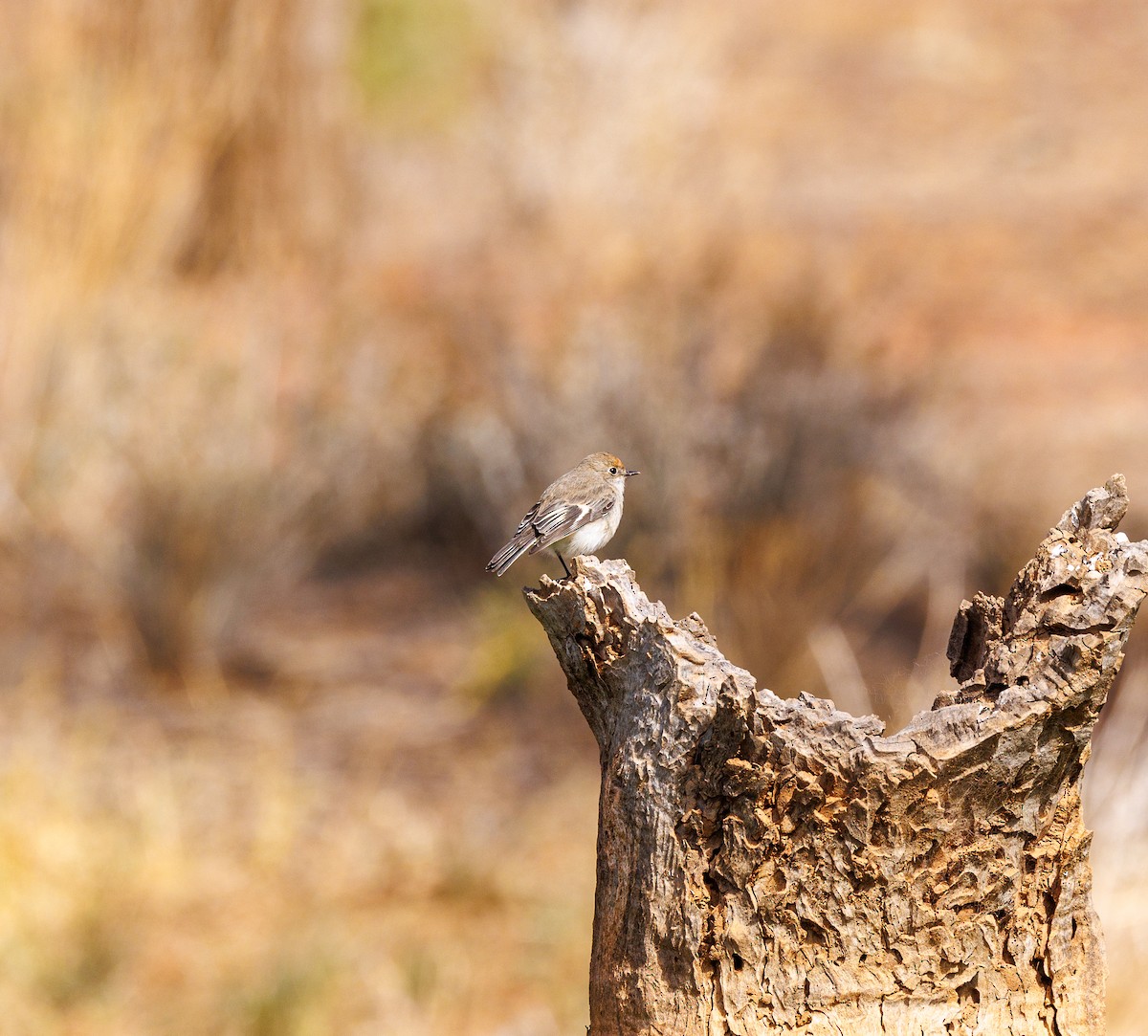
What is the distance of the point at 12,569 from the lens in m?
7.21

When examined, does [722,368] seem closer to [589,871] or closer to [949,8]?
[589,871]

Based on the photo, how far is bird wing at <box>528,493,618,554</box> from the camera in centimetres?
302

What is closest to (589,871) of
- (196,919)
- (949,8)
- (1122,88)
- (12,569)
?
(196,919)

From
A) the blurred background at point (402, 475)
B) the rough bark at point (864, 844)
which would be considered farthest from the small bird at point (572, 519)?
the rough bark at point (864, 844)

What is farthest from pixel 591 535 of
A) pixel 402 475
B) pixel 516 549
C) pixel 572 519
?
pixel 402 475

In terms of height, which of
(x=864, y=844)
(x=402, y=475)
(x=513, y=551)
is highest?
(x=402, y=475)

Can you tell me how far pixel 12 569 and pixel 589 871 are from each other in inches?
149

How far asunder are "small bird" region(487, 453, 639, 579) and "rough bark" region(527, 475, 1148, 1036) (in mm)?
1212

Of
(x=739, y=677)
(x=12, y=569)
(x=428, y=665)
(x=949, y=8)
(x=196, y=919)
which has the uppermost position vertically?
(x=949, y=8)

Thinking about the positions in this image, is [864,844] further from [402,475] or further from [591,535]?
[402,475]

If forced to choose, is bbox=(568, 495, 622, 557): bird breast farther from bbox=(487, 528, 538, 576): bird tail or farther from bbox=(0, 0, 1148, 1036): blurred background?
bbox=(0, 0, 1148, 1036): blurred background

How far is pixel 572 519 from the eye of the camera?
10.2 feet

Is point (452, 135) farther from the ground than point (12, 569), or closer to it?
farther from the ground

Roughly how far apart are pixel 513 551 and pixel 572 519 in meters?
0.16
